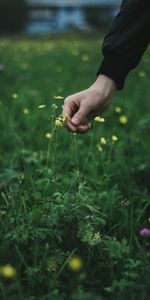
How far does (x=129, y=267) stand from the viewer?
2.03 metres

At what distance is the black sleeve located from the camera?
2135 mm

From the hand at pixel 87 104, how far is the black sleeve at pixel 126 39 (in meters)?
0.05

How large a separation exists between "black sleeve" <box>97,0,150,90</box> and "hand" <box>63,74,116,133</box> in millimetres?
50

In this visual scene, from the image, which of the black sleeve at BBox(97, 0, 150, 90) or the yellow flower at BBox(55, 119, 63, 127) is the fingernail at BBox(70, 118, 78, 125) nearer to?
the yellow flower at BBox(55, 119, 63, 127)

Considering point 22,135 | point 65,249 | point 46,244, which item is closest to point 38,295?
point 46,244

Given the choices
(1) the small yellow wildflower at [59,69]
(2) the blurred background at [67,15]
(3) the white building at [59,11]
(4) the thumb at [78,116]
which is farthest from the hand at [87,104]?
(3) the white building at [59,11]

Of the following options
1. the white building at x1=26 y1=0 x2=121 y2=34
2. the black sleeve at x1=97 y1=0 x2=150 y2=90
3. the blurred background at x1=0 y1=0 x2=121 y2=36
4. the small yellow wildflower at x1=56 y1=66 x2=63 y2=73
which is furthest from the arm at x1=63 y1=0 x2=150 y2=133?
the white building at x1=26 y1=0 x2=121 y2=34

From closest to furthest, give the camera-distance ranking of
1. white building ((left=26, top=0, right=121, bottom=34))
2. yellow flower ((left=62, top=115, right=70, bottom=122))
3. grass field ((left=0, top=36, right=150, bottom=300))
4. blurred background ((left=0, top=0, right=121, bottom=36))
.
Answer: grass field ((left=0, top=36, right=150, bottom=300)) < yellow flower ((left=62, top=115, right=70, bottom=122)) < blurred background ((left=0, top=0, right=121, bottom=36)) < white building ((left=26, top=0, right=121, bottom=34))

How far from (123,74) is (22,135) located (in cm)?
208

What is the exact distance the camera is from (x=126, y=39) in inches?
83.7

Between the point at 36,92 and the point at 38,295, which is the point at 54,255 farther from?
the point at 36,92

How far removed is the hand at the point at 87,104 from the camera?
2.09 meters

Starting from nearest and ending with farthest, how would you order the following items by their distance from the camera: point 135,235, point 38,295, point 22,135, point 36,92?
1. point 38,295
2. point 135,235
3. point 22,135
4. point 36,92

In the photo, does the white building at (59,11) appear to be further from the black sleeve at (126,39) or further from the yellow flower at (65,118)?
the yellow flower at (65,118)
